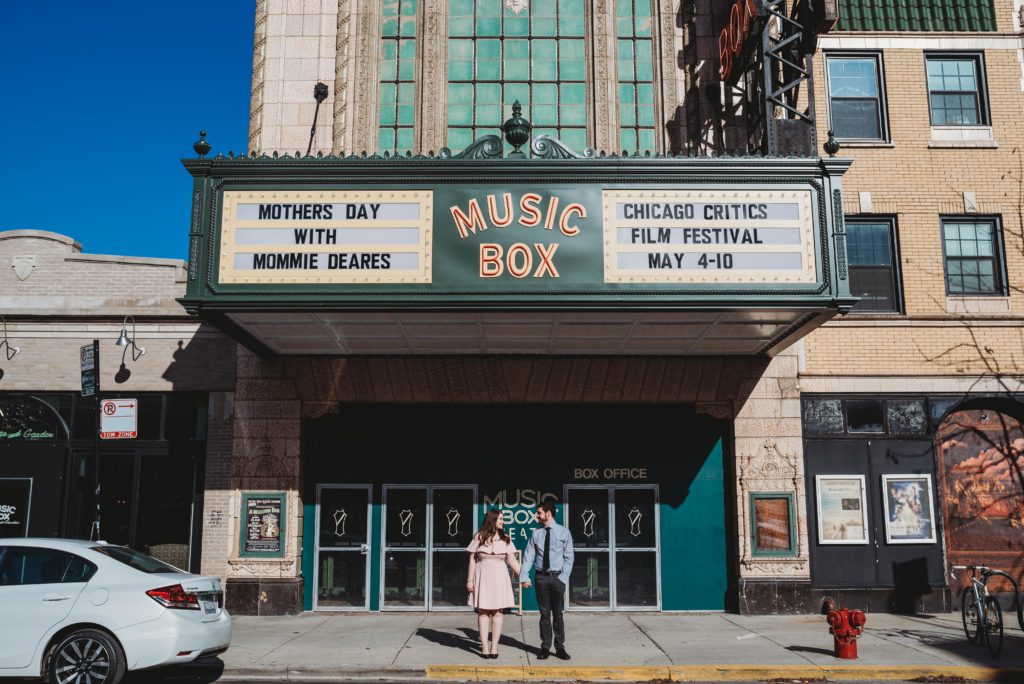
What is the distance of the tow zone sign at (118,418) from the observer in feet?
47.5

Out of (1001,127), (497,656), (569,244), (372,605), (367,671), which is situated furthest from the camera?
(1001,127)

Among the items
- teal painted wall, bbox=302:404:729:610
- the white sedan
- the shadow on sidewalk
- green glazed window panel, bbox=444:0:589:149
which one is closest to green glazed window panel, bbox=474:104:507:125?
green glazed window panel, bbox=444:0:589:149

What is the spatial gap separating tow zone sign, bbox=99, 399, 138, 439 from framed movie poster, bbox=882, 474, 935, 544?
44.7 ft

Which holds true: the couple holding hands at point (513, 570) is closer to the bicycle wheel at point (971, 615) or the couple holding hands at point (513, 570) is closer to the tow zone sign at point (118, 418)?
the bicycle wheel at point (971, 615)

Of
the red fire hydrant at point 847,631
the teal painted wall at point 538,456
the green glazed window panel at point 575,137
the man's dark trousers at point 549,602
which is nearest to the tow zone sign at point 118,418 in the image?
the teal painted wall at point 538,456

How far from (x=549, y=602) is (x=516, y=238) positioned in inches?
204

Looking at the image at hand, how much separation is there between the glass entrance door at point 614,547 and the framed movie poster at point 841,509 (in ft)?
10.0

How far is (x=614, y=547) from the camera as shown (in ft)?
51.5

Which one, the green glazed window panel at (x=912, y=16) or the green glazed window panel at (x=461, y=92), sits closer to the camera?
the green glazed window panel at (x=912, y=16)

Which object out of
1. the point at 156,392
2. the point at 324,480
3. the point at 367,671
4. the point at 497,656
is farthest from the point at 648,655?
the point at 156,392

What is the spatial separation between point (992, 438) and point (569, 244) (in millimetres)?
9651

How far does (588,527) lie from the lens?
15781 mm

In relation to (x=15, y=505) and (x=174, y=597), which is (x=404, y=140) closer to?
(x=15, y=505)

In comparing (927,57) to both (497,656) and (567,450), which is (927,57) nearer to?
(567,450)
